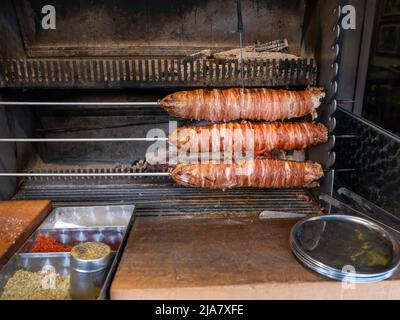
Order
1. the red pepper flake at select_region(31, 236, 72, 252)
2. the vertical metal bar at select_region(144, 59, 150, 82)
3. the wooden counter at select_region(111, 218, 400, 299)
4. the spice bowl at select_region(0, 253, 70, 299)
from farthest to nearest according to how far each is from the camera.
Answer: the vertical metal bar at select_region(144, 59, 150, 82) < the red pepper flake at select_region(31, 236, 72, 252) < the spice bowl at select_region(0, 253, 70, 299) < the wooden counter at select_region(111, 218, 400, 299)

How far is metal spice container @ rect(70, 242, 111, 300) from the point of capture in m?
1.59

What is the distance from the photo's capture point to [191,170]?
2.12m

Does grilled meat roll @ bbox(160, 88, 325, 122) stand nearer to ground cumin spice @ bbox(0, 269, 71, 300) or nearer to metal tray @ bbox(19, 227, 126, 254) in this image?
metal tray @ bbox(19, 227, 126, 254)

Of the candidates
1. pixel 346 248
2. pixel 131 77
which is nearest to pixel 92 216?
pixel 131 77

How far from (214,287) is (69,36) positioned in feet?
6.91

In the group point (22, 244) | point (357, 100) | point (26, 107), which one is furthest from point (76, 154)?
point (357, 100)

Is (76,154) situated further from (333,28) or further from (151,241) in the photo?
(333,28)

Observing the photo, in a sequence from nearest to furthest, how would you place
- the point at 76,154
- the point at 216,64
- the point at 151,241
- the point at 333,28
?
the point at 151,241, the point at 333,28, the point at 216,64, the point at 76,154

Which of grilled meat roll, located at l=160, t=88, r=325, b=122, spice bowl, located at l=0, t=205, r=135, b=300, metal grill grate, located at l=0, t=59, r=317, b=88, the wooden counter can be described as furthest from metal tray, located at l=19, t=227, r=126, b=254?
metal grill grate, located at l=0, t=59, r=317, b=88

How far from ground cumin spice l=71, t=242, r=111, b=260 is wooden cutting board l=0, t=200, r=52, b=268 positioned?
40cm

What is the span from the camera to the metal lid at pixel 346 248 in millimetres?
1567

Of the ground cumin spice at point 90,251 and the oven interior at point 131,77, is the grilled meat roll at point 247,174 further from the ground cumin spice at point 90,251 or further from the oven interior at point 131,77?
the ground cumin spice at point 90,251

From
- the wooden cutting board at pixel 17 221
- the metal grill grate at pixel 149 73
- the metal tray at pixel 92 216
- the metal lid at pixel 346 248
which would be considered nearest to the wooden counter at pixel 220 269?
the metal lid at pixel 346 248

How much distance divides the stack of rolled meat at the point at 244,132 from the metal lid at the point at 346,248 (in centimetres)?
41
